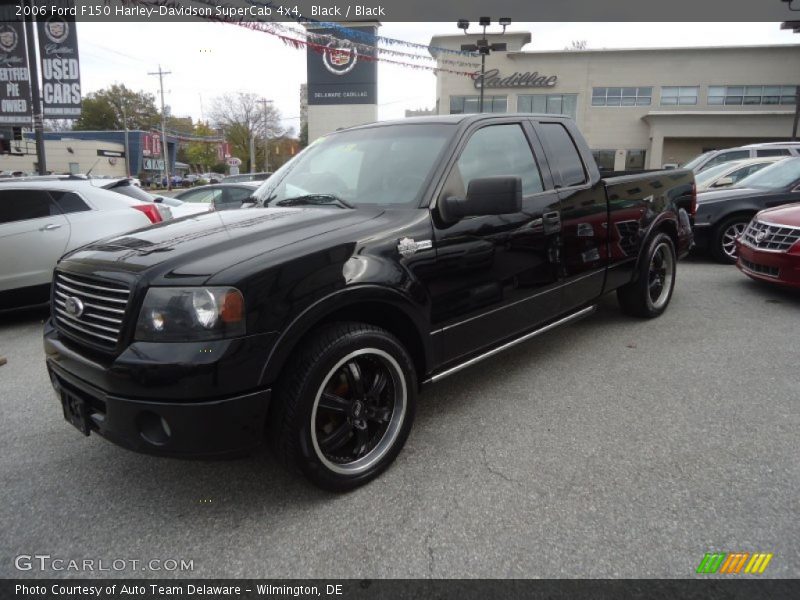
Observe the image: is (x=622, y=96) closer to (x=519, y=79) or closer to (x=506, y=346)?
(x=519, y=79)

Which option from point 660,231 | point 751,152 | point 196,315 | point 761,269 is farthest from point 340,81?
point 196,315

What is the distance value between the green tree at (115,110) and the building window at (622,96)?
69.0 meters

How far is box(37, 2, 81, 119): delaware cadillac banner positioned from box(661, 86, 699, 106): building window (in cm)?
4042

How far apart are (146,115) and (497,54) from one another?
6452cm

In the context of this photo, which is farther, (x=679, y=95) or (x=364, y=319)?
(x=679, y=95)

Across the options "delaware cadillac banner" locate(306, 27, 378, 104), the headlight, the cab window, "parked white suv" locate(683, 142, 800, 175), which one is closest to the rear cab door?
the cab window

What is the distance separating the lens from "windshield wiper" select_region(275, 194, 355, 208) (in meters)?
3.16

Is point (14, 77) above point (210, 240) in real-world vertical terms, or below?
above

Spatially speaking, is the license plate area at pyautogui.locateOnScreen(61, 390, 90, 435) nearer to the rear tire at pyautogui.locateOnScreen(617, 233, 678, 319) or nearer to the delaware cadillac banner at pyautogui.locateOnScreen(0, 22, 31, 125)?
the rear tire at pyautogui.locateOnScreen(617, 233, 678, 319)

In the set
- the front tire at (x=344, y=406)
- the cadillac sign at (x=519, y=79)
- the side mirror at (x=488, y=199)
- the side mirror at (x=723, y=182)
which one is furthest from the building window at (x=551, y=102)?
the front tire at (x=344, y=406)

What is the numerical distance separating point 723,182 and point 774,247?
14.6ft

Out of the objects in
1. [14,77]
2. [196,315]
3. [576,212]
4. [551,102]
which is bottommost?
[196,315]

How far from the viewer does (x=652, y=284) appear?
5.32 metres

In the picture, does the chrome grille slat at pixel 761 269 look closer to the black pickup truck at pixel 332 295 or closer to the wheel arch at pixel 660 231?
the wheel arch at pixel 660 231
